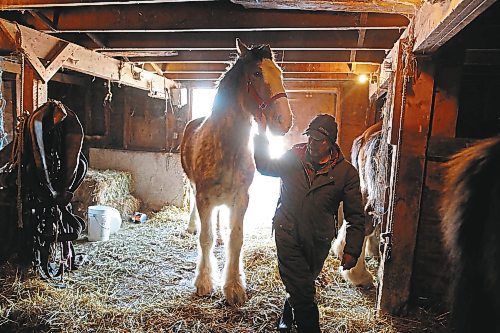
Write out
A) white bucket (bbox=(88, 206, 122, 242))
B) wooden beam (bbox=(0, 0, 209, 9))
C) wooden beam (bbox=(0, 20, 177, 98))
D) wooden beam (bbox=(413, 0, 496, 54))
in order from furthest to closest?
white bucket (bbox=(88, 206, 122, 242)), wooden beam (bbox=(0, 20, 177, 98)), wooden beam (bbox=(0, 0, 209, 9)), wooden beam (bbox=(413, 0, 496, 54))

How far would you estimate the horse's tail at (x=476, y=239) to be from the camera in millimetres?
871

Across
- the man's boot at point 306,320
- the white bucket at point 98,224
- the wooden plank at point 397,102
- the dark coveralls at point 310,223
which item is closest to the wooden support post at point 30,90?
the white bucket at point 98,224

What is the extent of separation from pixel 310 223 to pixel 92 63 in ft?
9.95

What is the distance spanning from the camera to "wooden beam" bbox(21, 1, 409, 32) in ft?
9.27

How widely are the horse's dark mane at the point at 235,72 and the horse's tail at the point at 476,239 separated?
6.33 feet

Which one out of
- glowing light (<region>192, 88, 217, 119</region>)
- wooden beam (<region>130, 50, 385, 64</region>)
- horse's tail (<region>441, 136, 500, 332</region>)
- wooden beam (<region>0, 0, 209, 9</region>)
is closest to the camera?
horse's tail (<region>441, 136, 500, 332</region>)

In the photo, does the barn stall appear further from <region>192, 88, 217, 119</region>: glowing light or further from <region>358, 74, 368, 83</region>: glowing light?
<region>192, 88, 217, 119</region>: glowing light

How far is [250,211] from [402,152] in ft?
13.2

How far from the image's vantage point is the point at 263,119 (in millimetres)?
2670

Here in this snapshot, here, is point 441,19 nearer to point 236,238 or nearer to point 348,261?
point 348,261

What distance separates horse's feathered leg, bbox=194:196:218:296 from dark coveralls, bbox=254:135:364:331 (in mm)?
1041

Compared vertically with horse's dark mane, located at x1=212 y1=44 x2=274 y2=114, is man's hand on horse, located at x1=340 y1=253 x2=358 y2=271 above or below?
below

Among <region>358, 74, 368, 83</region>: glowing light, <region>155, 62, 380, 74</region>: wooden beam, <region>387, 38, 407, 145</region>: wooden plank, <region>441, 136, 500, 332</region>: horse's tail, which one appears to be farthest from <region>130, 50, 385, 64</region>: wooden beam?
<region>441, 136, 500, 332</region>: horse's tail

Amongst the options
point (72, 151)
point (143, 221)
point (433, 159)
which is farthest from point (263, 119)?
point (143, 221)
